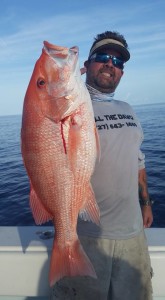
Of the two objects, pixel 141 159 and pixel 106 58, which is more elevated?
pixel 106 58

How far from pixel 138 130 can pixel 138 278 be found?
1.42 metres

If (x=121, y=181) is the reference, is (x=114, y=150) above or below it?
above

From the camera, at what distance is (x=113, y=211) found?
2.87 m

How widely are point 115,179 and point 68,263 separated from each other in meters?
0.90

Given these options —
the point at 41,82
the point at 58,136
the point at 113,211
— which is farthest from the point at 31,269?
the point at 41,82

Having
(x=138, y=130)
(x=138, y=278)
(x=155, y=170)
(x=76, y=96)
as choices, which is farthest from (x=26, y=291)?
(x=155, y=170)

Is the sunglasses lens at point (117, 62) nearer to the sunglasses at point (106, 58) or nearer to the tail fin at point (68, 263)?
the sunglasses at point (106, 58)

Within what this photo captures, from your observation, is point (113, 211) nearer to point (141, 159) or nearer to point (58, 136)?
point (141, 159)

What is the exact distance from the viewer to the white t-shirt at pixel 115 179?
2.80m

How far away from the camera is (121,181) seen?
2855mm

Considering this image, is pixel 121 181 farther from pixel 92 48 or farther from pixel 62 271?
pixel 92 48

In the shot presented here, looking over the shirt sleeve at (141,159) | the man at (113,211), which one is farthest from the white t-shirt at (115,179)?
the shirt sleeve at (141,159)

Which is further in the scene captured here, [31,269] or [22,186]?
[22,186]

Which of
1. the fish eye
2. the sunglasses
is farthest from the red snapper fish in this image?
the sunglasses
